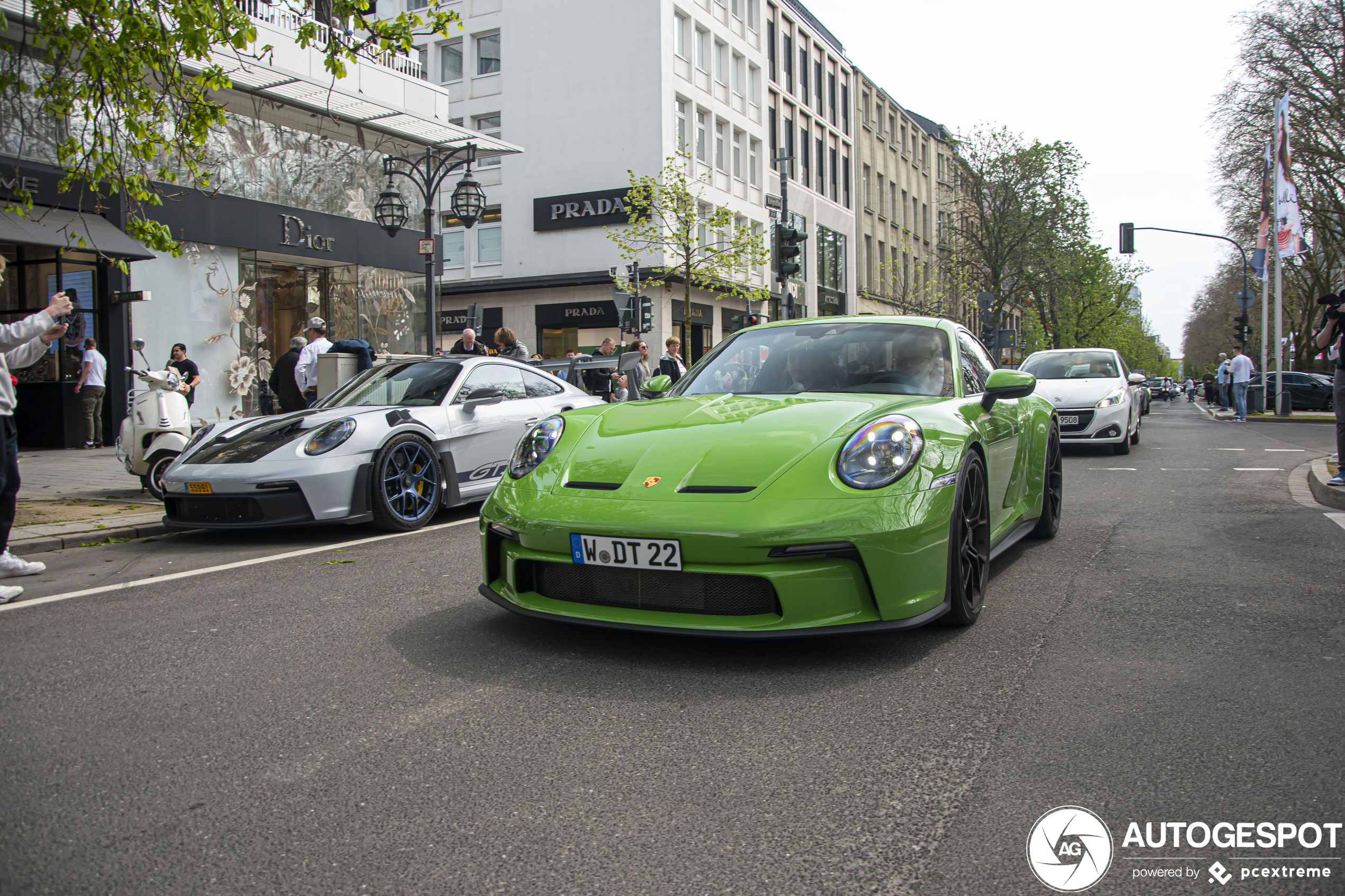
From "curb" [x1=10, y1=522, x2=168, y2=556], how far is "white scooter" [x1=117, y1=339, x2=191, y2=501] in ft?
5.15

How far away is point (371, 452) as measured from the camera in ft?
22.6

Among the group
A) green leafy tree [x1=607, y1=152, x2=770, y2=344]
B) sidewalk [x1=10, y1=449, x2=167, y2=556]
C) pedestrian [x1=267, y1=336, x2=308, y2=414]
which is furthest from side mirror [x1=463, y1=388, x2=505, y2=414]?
green leafy tree [x1=607, y1=152, x2=770, y2=344]

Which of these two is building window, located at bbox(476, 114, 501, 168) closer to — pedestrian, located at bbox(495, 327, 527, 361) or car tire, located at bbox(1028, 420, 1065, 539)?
pedestrian, located at bbox(495, 327, 527, 361)

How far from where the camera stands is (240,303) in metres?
18.8

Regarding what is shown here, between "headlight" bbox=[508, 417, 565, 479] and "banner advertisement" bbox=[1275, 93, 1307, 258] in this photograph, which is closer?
"headlight" bbox=[508, 417, 565, 479]

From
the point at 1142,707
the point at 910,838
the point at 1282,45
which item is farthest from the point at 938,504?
the point at 1282,45

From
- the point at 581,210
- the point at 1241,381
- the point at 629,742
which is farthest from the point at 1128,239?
the point at 629,742

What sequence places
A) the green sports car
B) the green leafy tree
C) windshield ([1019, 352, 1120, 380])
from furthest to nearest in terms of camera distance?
the green leafy tree, windshield ([1019, 352, 1120, 380]), the green sports car

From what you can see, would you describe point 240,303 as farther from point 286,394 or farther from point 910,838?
point 910,838

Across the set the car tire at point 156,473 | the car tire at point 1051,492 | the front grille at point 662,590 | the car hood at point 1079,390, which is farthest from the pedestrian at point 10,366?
the car hood at point 1079,390

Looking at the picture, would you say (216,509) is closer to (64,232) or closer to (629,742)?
(629,742)

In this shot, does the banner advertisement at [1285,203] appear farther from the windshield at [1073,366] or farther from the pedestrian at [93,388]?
the pedestrian at [93,388]

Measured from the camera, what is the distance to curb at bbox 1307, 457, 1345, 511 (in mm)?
7809

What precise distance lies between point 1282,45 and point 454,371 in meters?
37.3
